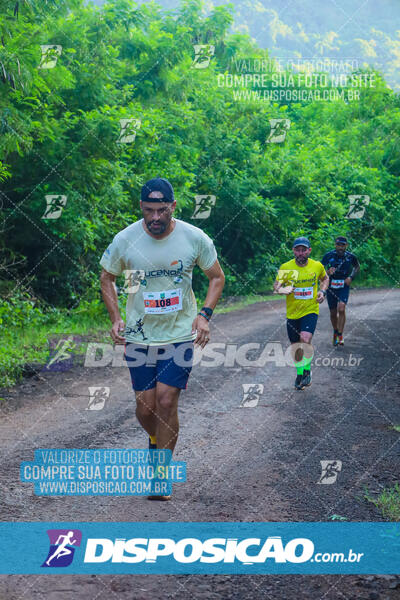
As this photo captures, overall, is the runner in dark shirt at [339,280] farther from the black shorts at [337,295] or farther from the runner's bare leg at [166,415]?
the runner's bare leg at [166,415]

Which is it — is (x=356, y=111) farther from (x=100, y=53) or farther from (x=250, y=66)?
(x=100, y=53)

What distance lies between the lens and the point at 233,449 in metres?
6.61

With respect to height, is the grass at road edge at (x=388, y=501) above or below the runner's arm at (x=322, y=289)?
above

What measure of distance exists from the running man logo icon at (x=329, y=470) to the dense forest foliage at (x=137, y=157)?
720 cm

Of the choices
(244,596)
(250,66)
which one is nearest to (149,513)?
(244,596)

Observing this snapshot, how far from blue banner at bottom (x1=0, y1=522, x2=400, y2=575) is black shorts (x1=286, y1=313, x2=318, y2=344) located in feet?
17.9

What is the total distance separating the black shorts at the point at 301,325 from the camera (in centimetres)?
1007

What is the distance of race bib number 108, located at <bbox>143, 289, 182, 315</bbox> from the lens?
5164mm

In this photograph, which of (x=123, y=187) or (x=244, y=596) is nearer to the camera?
(x=244, y=596)

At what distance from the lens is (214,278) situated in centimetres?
546

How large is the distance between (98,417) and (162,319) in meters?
3.12

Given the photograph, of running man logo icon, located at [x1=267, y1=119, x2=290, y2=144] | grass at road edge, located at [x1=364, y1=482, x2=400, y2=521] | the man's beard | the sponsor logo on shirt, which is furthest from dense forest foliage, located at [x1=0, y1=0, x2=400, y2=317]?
grass at road edge, located at [x1=364, y1=482, x2=400, y2=521]

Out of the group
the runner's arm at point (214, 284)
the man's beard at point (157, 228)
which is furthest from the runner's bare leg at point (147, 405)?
the man's beard at point (157, 228)

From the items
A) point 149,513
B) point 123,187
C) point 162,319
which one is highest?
point 162,319
